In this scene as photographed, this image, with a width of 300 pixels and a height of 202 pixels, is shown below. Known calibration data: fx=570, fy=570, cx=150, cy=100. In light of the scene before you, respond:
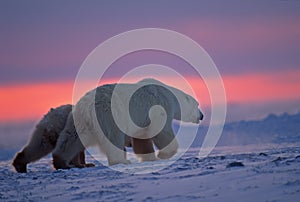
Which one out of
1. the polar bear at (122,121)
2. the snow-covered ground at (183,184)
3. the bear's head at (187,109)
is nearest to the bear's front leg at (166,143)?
the polar bear at (122,121)

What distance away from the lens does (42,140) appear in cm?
1435

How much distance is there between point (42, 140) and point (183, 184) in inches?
259

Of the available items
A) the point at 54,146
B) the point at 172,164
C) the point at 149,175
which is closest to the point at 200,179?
the point at 149,175

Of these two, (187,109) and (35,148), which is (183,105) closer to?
(187,109)

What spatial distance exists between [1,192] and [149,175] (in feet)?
8.44

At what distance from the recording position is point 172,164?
36.2 ft

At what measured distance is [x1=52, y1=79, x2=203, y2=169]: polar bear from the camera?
1280cm

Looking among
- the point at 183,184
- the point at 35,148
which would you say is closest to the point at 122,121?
the point at 35,148

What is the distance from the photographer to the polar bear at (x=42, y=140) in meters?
14.2

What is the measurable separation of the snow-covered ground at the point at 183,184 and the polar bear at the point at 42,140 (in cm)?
305

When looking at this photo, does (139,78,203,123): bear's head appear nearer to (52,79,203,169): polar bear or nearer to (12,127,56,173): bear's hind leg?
(52,79,203,169): polar bear

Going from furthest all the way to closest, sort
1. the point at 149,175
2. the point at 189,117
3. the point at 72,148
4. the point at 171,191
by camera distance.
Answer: the point at 189,117, the point at 72,148, the point at 149,175, the point at 171,191

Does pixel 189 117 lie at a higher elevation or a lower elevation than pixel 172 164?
higher

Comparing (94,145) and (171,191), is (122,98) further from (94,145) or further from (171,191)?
→ (171,191)
